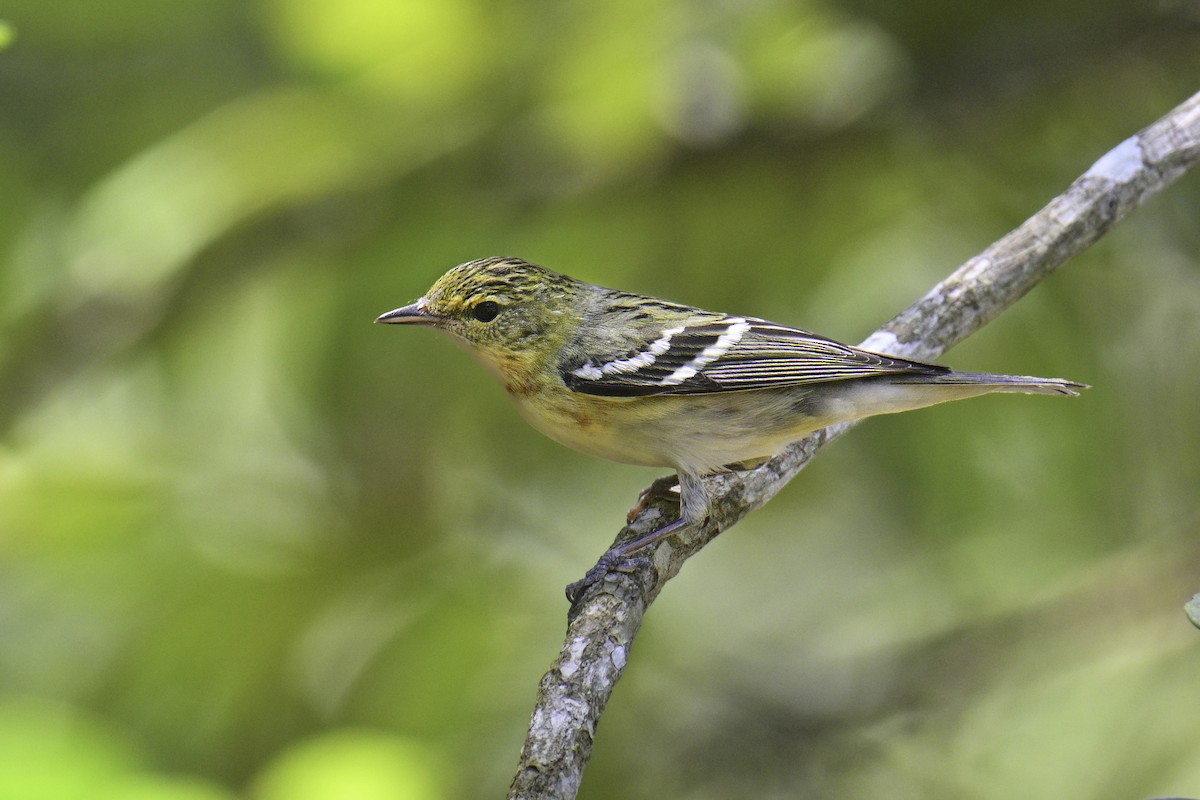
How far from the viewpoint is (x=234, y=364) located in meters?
4.84

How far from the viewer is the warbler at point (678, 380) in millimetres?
3080

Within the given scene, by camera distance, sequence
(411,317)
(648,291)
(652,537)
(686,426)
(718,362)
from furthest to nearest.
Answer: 1. (648,291)
2. (411,317)
3. (718,362)
4. (686,426)
5. (652,537)

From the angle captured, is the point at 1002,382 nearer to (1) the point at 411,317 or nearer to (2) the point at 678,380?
(2) the point at 678,380

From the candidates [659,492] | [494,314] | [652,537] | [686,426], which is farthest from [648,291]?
[652,537]

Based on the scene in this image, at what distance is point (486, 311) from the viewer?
347cm

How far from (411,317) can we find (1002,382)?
178 cm

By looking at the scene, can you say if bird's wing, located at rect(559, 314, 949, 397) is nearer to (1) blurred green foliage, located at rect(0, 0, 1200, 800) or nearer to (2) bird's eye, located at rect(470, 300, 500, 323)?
(2) bird's eye, located at rect(470, 300, 500, 323)

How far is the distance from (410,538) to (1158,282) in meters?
3.45

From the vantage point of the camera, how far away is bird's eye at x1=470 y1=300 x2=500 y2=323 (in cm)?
346

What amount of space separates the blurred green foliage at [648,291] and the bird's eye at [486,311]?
0.97m

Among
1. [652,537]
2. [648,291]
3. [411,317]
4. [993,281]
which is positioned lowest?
[652,537]

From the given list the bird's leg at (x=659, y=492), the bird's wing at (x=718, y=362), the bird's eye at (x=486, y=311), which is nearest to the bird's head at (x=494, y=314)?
the bird's eye at (x=486, y=311)

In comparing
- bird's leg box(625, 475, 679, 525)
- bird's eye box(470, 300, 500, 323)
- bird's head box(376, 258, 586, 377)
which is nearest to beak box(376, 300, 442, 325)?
bird's head box(376, 258, 586, 377)

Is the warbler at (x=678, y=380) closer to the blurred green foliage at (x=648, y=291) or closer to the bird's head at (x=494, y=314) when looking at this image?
the bird's head at (x=494, y=314)
